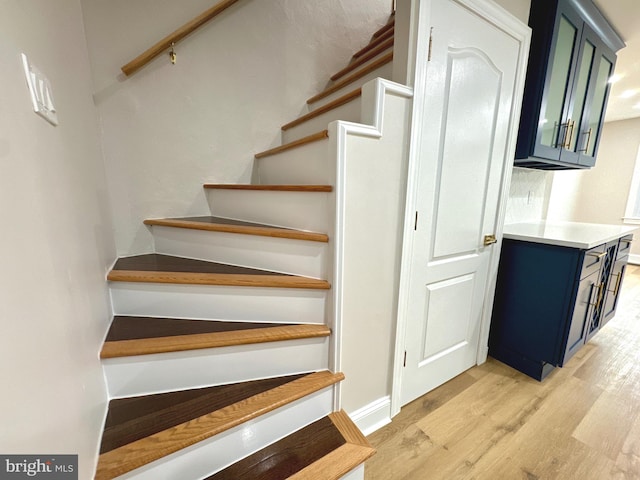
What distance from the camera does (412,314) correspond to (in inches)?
55.5

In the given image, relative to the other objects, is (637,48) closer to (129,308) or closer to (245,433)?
(245,433)

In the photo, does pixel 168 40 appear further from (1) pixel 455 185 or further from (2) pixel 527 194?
(2) pixel 527 194

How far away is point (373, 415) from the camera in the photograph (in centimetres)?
134

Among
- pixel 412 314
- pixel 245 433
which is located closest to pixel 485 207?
pixel 412 314

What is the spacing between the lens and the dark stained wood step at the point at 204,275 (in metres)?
1.09

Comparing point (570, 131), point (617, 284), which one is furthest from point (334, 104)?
point (617, 284)

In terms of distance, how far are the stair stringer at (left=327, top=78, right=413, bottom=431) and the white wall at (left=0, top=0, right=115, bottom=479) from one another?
0.81 meters

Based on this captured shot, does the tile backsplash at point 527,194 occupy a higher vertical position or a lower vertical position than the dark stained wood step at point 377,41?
lower

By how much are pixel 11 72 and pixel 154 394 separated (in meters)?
0.99

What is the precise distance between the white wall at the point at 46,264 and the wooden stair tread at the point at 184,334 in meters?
0.07

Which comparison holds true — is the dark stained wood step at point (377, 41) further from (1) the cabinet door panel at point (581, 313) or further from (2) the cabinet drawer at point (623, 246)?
(2) the cabinet drawer at point (623, 246)

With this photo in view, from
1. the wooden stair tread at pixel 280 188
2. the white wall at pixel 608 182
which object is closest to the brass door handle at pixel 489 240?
the wooden stair tread at pixel 280 188

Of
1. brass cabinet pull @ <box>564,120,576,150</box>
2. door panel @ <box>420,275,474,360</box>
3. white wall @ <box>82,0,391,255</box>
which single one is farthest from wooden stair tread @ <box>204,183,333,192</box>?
brass cabinet pull @ <box>564,120,576,150</box>

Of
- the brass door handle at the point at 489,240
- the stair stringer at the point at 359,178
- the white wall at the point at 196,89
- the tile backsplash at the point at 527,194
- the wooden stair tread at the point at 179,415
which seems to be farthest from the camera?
the tile backsplash at the point at 527,194
